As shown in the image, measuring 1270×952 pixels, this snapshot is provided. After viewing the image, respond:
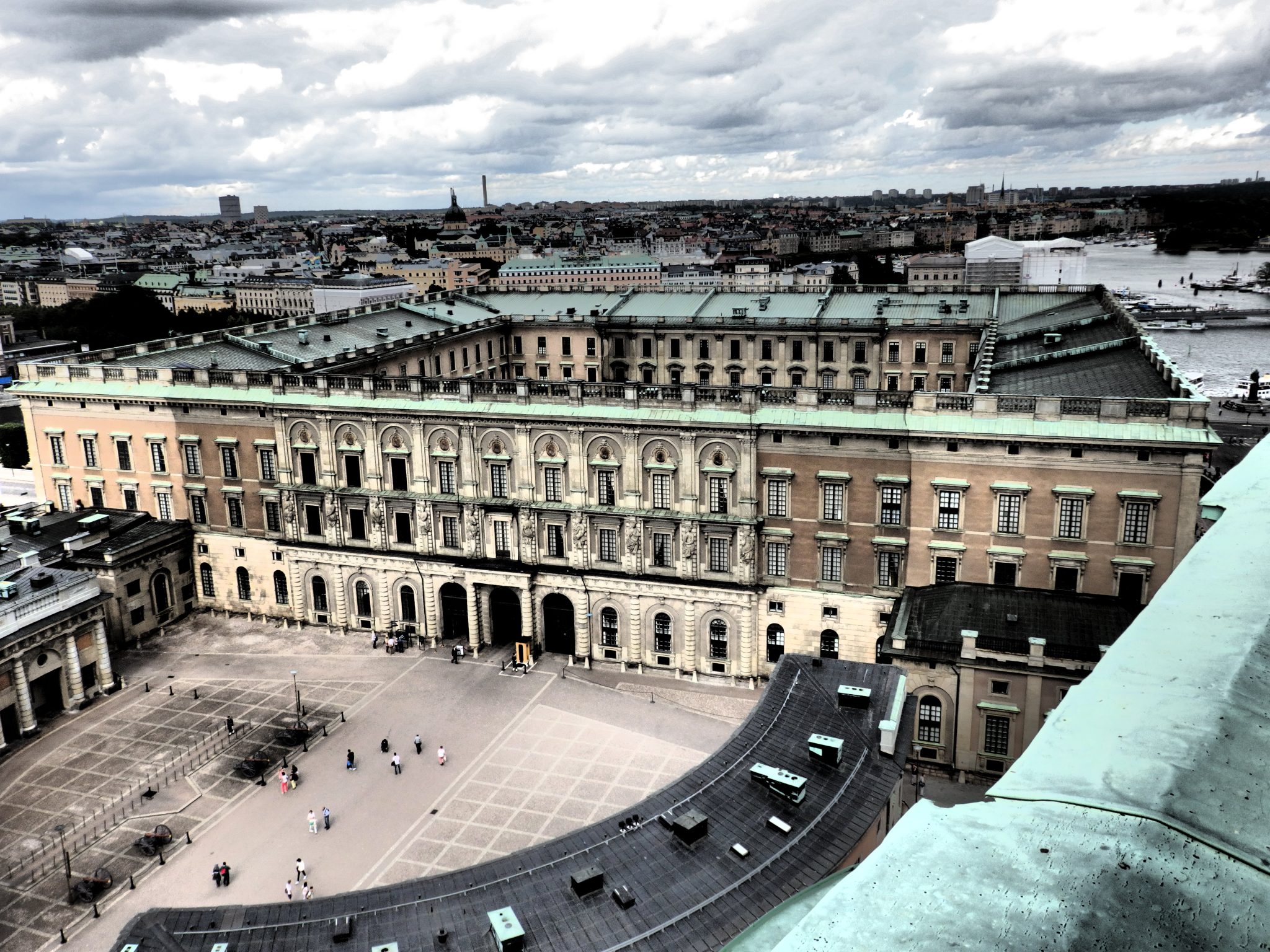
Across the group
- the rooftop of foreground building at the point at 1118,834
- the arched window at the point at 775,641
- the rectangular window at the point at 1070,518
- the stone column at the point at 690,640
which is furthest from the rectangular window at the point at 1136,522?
the rooftop of foreground building at the point at 1118,834

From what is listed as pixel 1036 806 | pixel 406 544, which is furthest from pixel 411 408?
pixel 1036 806

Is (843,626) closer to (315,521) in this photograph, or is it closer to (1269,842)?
(315,521)

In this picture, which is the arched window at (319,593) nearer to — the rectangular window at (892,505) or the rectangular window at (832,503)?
the rectangular window at (832,503)

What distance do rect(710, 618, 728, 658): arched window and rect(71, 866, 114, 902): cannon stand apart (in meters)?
33.8

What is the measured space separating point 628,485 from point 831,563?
517 inches

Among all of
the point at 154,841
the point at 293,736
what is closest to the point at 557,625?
the point at 293,736

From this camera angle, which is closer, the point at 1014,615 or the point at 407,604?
the point at 1014,615

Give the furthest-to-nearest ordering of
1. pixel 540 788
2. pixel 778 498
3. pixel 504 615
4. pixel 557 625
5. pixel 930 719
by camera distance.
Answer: pixel 504 615
pixel 557 625
pixel 778 498
pixel 540 788
pixel 930 719

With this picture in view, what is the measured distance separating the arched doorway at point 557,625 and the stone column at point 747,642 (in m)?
11.4

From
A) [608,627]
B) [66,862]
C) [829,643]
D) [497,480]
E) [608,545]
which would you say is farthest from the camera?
[497,480]

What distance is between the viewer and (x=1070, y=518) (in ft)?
169

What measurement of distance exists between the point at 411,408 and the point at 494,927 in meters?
42.3

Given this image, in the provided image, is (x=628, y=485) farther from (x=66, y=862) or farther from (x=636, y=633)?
(x=66, y=862)

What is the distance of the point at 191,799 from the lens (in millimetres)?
48719
